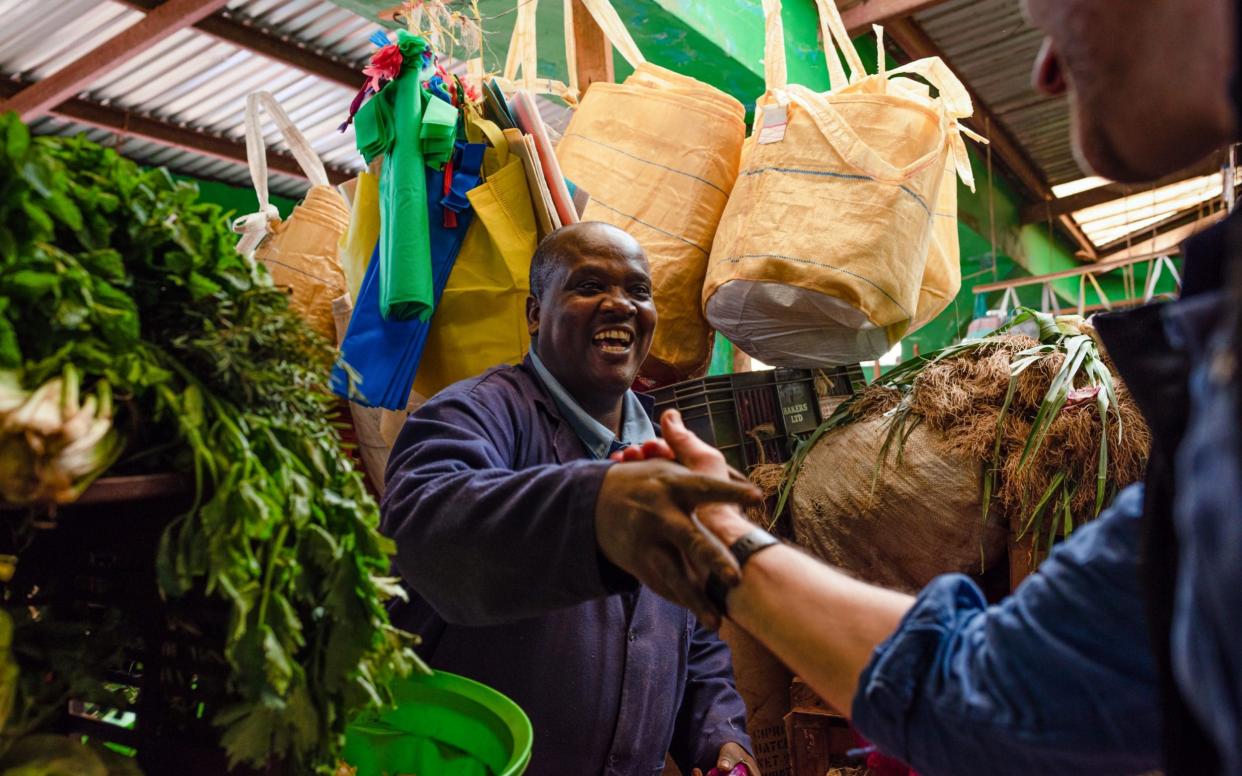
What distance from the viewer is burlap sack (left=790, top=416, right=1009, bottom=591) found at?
8.67 ft

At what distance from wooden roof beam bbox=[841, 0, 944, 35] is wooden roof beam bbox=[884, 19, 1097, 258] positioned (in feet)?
1.52

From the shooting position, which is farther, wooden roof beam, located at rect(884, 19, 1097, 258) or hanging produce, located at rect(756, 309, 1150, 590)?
wooden roof beam, located at rect(884, 19, 1097, 258)

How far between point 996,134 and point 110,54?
21.1ft

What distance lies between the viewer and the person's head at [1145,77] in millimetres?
649

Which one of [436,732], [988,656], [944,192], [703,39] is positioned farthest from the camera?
[703,39]

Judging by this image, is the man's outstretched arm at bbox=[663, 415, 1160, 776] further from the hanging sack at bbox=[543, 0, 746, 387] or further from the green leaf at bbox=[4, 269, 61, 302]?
the hanging sack at bbox=[543, 0, 746, 387]

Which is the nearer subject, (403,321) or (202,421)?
(202,421)

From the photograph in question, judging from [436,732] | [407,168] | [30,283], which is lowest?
[436,732]

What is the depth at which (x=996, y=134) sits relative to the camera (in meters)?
7.69

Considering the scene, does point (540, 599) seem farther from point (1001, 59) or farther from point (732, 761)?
point (1001, 59)

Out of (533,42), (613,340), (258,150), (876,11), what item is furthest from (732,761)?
(876,11)

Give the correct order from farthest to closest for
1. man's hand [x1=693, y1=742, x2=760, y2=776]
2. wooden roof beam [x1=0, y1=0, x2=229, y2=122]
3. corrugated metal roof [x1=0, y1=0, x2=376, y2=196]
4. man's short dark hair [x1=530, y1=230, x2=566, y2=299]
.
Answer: corrugated metal roof [x1=0, y1=0, x2=376, y2=196], wooden roof beam [x1=0, y1=0, x2=229, y2=122], man's short dark hair [x1=530, y1=230, x2=566, y2=299], man's hand [x1=693, y1=742, x2=760, y2=776]

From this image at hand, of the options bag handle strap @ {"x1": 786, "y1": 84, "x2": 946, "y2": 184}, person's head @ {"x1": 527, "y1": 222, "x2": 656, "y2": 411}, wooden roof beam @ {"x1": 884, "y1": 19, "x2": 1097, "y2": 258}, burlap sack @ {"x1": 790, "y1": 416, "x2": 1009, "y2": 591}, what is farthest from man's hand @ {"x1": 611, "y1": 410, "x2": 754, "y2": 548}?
wooden roof beam @ {"x1": 884, "y1": 19, "x2": 1097, "y2": 258}

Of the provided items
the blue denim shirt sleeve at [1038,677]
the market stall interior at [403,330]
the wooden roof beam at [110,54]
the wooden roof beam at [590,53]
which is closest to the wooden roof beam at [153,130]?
the market stall interior at [403,330]
